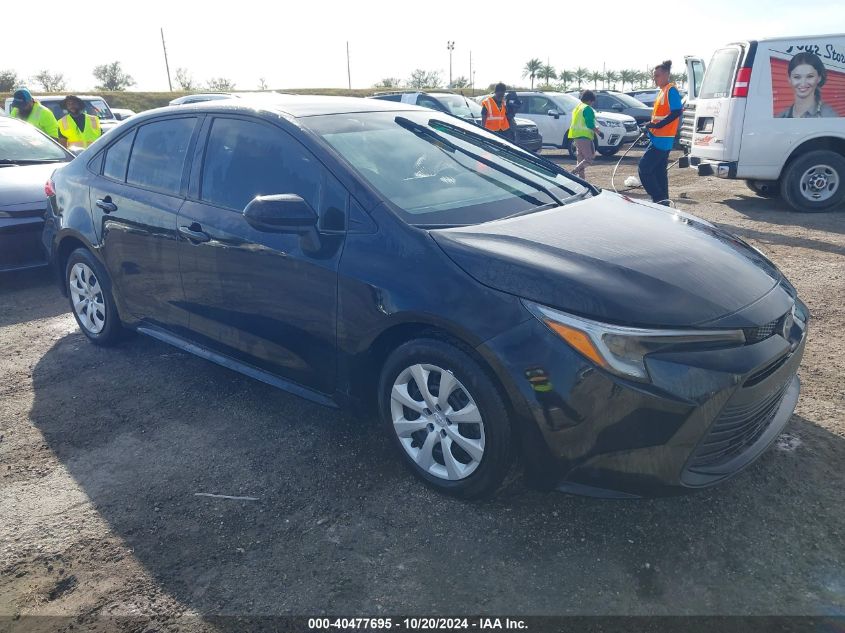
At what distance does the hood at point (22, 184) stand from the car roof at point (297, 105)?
305 cm

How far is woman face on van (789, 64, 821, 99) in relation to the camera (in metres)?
8.37

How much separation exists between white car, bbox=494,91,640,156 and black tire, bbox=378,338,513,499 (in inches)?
590

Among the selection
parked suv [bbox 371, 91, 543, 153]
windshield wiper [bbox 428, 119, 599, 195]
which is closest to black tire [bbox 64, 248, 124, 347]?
windshield wiper [bbox 428, 119, 599, 195]

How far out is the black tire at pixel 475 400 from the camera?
2646mm

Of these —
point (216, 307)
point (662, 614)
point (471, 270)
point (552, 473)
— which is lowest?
point (662, 614)

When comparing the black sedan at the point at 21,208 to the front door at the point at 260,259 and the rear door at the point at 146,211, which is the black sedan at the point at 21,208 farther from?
the front door at the point at 260,259

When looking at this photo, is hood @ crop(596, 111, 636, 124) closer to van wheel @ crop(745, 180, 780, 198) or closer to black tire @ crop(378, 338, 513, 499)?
van wheel @ crop(745, 180, 780, 198)

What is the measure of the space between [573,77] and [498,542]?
80645 millimetres

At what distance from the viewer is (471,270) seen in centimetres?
272

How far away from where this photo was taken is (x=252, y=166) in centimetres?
354

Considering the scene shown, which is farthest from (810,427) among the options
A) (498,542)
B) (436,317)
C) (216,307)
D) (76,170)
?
(76,170)

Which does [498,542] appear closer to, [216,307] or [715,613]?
[715,613]

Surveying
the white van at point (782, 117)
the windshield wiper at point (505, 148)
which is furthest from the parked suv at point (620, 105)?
the windshield wiper at point (505, 148)

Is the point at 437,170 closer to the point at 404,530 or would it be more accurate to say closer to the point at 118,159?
the point at 404,530
